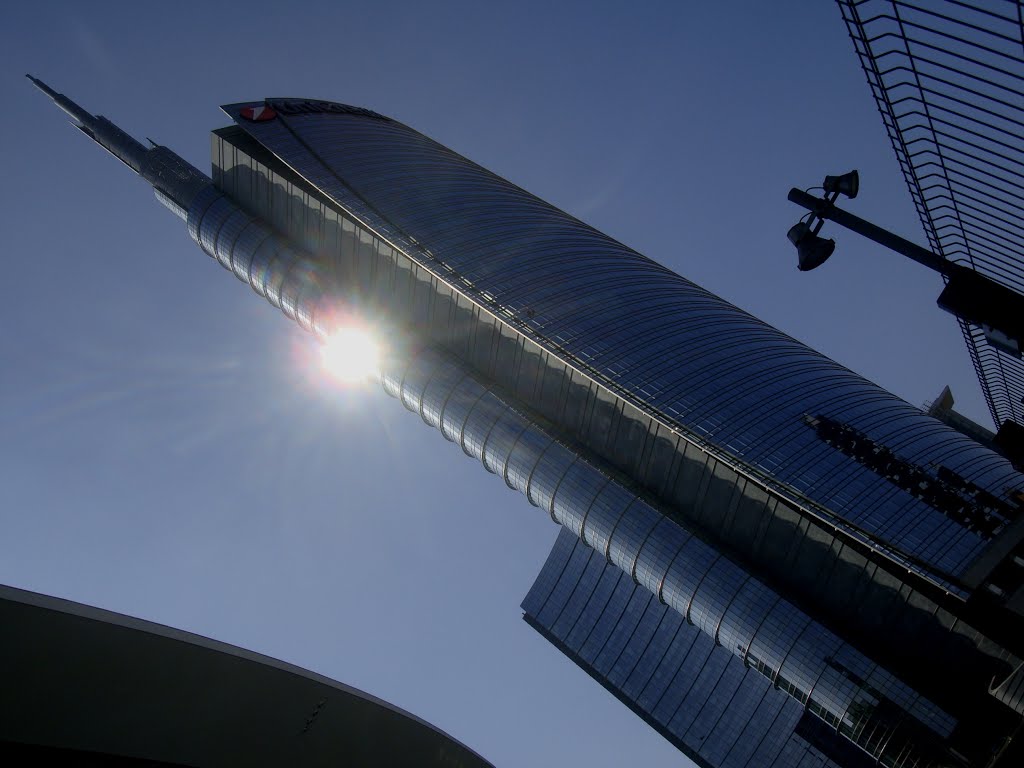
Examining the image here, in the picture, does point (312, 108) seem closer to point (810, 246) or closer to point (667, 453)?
point (667, 453)

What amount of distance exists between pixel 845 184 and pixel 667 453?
4594cm

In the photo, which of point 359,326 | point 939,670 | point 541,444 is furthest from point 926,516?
point 359,326

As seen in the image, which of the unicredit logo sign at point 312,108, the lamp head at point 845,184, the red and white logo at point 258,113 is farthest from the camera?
the unicredit logo sign at point 312,108

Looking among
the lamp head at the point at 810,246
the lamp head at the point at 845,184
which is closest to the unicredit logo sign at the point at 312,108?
the lamp head at the point at 810,246

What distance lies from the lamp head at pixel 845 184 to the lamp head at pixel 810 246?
0.79 m

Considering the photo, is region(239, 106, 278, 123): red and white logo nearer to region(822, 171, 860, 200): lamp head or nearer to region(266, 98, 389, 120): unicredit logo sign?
region(266, 98, 389, 120): unicredit logo sign

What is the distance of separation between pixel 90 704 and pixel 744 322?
7136 centimetres

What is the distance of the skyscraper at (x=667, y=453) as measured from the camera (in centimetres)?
4731

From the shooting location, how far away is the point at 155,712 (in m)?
12.3

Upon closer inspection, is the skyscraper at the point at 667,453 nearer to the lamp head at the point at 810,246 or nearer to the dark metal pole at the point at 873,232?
the lamp head at the point at 810,246

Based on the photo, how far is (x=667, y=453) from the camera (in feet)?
183

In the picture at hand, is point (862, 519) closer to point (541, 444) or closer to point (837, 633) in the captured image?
point (837, 633)

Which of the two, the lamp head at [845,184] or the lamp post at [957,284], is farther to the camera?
the lamp head at [845,184]

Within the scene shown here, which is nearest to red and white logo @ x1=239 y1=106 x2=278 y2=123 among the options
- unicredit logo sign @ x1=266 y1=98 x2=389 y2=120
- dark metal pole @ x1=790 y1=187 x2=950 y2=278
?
unicredit logo sign @ x1=266 y1=98 x2=389 y2=120
